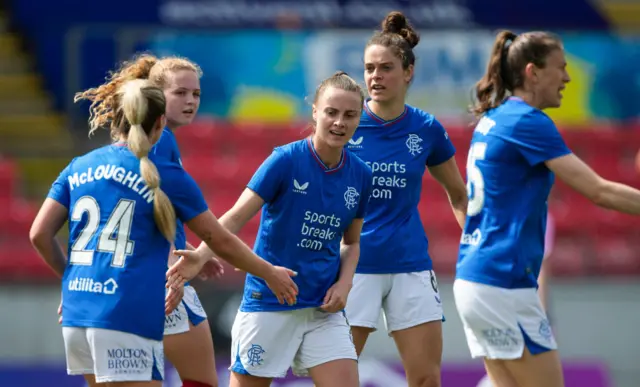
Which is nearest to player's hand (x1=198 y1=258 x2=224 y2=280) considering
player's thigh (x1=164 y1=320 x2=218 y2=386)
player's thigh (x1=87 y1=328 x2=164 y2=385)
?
player's thigh (x1=164 y1=320 x2=218 y2=386)

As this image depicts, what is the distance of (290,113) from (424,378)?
25.2 feet

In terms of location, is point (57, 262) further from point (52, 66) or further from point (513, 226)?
point (52, 66)

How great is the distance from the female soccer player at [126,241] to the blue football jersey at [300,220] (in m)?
0.51

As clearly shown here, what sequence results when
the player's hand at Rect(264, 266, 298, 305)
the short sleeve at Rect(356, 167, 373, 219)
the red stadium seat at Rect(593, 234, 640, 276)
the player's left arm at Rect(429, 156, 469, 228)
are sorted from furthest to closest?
the red stadium seat at Rect(593, 234, 640, 276), the player's left arm at Rect(429, 156, 469, 228), the short sleeve at Rect(356, 167, 373, 219), the player's hand at Rect(264, 266, 298, 305)

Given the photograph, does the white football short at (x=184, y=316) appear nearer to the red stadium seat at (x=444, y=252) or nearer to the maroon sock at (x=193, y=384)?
the maroon sock at (x=193, y=384)

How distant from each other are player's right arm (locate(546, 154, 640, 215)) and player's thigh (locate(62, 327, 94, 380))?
204 centimetres

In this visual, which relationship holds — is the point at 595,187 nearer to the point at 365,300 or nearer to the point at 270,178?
the point at 365,300

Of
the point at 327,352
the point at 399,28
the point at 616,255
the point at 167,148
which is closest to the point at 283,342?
the point at 327,352

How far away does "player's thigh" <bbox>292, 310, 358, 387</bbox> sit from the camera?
14.5ft

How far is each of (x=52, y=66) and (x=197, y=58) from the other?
2.50m

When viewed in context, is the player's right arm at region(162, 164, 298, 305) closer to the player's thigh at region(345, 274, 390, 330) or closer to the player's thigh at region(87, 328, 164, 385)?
the player's thigh at region(87, 328, 164, 385)

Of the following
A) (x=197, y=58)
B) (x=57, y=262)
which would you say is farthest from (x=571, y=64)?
(x=57, y=262)

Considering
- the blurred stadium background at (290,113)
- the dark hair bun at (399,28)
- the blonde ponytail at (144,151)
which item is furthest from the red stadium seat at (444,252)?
the blonde ponytail at (144,151)

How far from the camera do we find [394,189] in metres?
5.11
